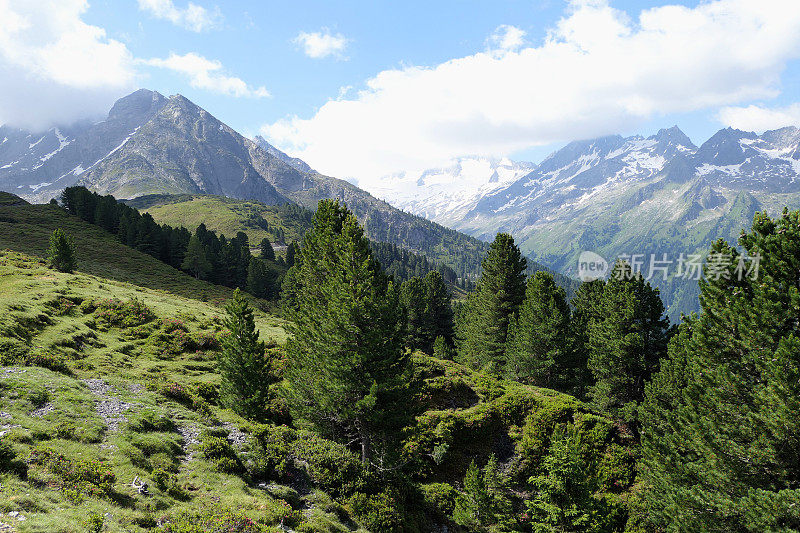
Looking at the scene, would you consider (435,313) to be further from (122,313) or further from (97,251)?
(97,251)

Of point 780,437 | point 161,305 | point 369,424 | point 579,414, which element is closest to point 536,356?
point 579,414

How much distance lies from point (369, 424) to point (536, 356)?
26.6 metres

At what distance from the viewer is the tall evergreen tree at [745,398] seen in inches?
540

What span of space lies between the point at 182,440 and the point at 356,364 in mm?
10046

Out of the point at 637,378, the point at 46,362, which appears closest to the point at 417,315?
the point at 637,378

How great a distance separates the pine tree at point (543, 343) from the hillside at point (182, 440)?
484 centimetres

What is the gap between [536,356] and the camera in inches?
1706

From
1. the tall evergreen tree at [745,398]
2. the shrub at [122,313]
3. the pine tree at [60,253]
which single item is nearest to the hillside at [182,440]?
the shrub at [122,313]

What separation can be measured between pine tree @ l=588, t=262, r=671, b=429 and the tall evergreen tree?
53.6 ft

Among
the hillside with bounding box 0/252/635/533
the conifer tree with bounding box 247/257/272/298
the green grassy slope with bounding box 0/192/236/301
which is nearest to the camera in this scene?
the hillside with bounding box 0/252/635/533

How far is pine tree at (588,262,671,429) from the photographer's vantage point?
34.3 m

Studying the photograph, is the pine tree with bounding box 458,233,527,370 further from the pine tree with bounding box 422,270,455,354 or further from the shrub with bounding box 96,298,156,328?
the shrub with bounding box 96,298,156,328

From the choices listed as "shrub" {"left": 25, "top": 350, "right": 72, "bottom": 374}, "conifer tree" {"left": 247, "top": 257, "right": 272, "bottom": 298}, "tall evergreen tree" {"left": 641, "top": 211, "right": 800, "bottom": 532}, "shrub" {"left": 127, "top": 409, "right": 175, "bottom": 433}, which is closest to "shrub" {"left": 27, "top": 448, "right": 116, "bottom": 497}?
"shrub" {"left": 127, "top": 409, "right": 175, "bottom": 433}

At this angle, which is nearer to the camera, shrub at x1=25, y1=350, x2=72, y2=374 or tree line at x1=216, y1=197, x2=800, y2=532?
tree line at x1=216, y1=197, x2=800, y2=532
